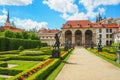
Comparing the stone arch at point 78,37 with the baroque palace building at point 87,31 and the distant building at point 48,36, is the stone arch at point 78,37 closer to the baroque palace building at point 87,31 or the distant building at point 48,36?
the baroque palace building at point 87,31

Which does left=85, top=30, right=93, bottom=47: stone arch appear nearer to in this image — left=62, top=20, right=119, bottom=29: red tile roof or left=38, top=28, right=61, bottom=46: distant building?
left=62, top=20, right=119, bottom=29: red tile roof

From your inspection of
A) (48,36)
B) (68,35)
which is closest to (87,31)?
(68,35)

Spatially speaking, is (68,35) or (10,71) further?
(68,35)

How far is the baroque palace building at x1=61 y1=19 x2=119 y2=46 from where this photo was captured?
73.0 meters

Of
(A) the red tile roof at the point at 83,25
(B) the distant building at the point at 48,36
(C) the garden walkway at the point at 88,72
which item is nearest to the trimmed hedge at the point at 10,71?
(C) the garden walkway at the point at 88,72

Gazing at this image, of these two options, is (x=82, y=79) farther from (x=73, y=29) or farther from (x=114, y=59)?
(x=73, y=29)

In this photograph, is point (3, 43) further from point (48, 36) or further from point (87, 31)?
point (48, 36)

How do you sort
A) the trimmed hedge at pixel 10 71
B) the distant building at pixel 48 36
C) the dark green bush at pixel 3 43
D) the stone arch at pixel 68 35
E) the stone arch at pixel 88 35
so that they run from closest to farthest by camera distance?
the trimmed hedge at pixel 10 71, the dark green bush at pixel 3 43, the stone arch at pixel 88 35, the stone arch at pixel 68 35, the distant building at pixel 48 36

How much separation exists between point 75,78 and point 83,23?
65860mm

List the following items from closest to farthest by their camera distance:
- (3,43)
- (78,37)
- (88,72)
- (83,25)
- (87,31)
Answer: (88,72) < (3,43) < (83,25) < (87,31) < (78,37)

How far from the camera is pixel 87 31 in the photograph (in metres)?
75.8

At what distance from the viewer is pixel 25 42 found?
45.7 m

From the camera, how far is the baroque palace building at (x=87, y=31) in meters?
73.0

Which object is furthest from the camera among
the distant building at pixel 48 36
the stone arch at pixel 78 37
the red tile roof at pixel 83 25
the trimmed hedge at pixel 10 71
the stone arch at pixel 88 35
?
the distant building at pixel 48 36
